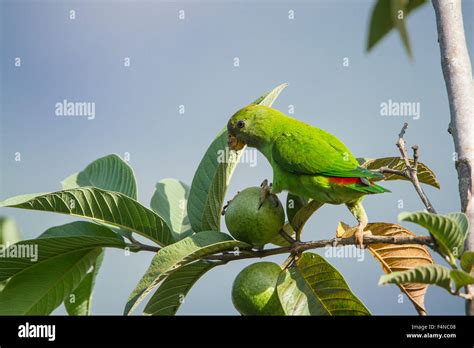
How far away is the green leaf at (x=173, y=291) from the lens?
245 cm

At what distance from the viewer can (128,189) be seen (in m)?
2.95

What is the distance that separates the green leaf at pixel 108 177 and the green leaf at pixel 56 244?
268 millimetres

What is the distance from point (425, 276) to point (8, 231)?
97.2 inches

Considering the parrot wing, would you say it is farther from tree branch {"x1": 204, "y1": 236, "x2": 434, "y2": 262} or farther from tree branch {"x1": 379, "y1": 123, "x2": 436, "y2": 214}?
tree branch {"x1": 204, "y1": 236, "x2": 434, "y2": 262}

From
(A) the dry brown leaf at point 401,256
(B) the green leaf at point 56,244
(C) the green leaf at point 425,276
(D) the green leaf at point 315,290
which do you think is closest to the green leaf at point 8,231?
(B) the green leaf at point 56,244

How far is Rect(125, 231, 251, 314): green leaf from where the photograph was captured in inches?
84.8

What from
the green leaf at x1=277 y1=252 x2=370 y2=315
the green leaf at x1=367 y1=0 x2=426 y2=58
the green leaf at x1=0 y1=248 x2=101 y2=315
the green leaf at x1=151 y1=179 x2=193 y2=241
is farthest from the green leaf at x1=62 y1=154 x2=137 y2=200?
the green leaf at x1=367 y1=0 x2=426 y2=58

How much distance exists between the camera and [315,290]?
2.38m

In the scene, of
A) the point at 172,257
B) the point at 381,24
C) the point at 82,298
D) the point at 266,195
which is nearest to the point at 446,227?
the point at 266,195

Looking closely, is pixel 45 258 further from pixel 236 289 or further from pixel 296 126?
pixel 296 126

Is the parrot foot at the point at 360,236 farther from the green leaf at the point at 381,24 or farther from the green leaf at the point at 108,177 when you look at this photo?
the green leaf at the point at 381,24
